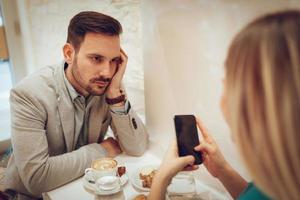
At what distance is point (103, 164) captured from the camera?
1134 millimetres

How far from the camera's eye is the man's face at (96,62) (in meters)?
1.15

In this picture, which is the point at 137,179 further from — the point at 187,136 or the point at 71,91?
the point at 71,91

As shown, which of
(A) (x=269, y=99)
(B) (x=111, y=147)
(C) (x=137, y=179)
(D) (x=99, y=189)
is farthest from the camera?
(B) (x=111, y=147)

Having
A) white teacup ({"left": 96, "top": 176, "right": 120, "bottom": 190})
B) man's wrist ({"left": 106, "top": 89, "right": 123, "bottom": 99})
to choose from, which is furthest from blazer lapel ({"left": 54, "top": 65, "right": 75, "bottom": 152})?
white teacup ({"left": 96, "top": 176, "right": 120, "bottom": 190})

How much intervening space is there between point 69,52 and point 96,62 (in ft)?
0.41

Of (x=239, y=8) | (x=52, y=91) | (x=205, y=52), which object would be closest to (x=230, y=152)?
(x=205, y=52)

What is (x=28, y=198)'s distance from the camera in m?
1.27

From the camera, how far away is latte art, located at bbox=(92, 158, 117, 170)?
111 centimetres

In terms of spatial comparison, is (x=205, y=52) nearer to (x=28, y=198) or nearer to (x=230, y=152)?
(x=230, y=152)

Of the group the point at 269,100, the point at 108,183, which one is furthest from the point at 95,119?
the point at 269,100

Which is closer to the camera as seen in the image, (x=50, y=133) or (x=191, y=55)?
(x=191, y=55)

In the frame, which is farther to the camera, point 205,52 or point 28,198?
point 28,198

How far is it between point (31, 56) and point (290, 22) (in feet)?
7.40

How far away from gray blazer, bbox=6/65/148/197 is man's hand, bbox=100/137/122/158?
0.03 m
